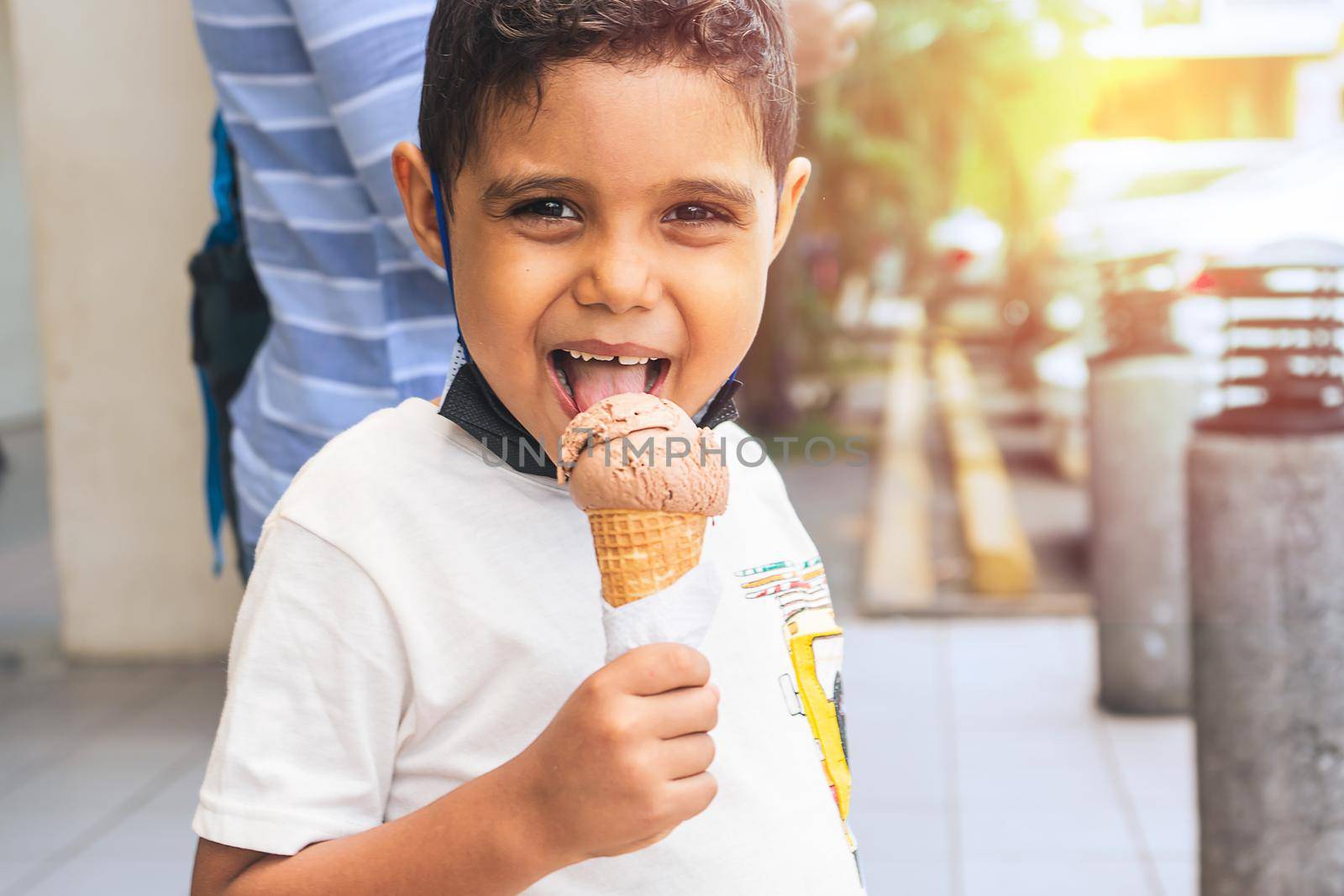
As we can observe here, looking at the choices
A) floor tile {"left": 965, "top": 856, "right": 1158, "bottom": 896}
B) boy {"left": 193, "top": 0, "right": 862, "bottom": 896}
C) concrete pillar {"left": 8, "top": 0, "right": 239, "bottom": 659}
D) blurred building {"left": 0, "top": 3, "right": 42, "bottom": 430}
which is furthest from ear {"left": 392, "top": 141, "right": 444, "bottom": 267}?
blurred building {"left": 0, "top": 3, "right": 42, "bottom": 430}

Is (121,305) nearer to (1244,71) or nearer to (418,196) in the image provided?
(418,196)

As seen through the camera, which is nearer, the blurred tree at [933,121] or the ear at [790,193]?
the ear at [790,193]

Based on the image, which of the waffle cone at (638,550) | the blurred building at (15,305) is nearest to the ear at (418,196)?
the waffle cone at (638,550)

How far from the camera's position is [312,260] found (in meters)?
1.62

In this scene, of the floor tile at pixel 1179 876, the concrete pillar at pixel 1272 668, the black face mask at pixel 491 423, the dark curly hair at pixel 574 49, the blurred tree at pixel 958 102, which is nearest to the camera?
the dark curly hair at pixel 574 49

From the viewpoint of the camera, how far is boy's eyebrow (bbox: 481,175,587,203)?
1.05 metres

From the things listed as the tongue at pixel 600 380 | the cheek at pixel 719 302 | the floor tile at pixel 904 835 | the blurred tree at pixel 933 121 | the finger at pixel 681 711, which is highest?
the blurred tree at pixel 933 121

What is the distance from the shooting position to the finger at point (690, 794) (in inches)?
38.1

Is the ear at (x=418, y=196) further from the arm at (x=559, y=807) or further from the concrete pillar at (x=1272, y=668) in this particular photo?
the concrete pillar at (x=1272, y=668)

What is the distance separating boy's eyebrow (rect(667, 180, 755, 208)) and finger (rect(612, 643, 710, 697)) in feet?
1.17

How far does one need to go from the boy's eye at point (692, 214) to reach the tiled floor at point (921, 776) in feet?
8.66

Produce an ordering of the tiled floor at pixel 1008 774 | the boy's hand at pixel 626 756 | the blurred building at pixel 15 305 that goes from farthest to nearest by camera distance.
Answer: the blurred building at pixel 15 305
the tiled floor at pixel 1008 774
the boy's hand at pixel 626 756

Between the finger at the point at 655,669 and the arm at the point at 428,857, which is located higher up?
the finger at the point at 655,669

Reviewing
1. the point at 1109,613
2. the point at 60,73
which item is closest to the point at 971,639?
the point at 1109,613
